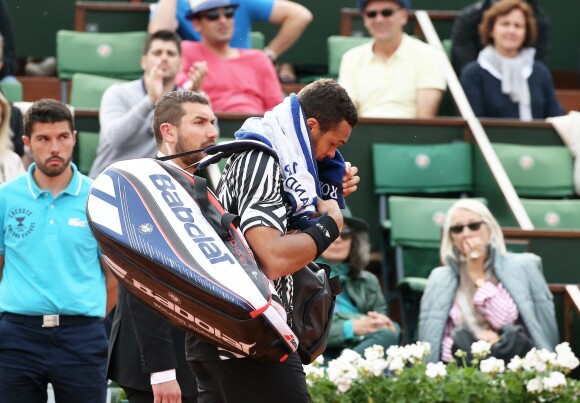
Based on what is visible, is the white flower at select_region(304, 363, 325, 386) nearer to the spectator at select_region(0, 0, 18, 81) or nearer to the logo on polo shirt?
the logo on polo shirt

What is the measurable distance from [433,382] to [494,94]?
425 centimetres

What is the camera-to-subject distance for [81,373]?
17.9 ft

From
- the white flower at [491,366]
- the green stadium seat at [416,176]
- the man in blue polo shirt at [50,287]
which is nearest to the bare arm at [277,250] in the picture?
the man in blue polo shirt at [50,287]

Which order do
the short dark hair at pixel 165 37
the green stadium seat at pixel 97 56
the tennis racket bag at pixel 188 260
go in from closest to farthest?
the tennis racket bag at pixel 188 260 → the short dark hair at pixel 165 37 → the green stadium seat at pixel 97 56

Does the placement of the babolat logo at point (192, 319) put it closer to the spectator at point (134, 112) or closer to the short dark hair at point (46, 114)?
the short dark hair at point (46, 114)

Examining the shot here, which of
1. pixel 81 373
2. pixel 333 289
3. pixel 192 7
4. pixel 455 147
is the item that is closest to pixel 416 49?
pixel 455 147

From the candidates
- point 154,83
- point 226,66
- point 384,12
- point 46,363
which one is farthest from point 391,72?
point 46,363

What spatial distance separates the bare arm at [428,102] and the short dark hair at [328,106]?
5.54 meters

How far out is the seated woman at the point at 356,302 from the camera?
735cm

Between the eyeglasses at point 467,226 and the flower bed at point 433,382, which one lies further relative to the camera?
the eyeglasses at point 467,226

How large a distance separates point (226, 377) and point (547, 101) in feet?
21.2

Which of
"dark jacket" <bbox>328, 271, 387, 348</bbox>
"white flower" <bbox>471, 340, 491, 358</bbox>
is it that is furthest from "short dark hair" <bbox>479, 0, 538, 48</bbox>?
"white flower" <bbox>471, 340, 491, 358</bbox>

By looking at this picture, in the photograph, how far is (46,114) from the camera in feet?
18.8

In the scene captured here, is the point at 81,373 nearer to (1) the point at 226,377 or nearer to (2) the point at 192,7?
(1) the point at 226,377
